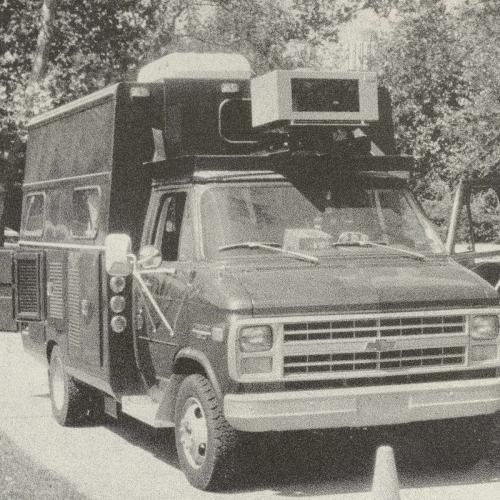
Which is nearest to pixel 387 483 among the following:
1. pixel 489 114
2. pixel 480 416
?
pixel 480 416

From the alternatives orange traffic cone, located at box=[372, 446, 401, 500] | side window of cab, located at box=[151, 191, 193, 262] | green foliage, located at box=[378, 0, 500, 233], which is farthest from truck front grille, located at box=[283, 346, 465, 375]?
green foliage, located at box=[378, 0, 500, 233]

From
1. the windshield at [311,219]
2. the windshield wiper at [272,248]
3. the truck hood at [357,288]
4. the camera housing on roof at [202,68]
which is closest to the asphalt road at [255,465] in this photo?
the truck hood at [357,288]

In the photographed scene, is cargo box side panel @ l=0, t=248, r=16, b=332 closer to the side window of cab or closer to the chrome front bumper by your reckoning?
the side window of cab

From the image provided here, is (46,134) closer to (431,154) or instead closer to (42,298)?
(42,298)

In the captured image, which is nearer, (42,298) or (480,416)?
(480,416)

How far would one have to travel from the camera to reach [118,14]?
27.5 meters

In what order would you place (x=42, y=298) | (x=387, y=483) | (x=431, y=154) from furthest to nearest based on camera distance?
(x=431, y=154), (x=42, y=298), (x=387, y=483)

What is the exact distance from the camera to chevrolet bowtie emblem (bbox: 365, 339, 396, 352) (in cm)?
755

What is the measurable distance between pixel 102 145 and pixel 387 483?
471cm

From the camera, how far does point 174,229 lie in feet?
28.7

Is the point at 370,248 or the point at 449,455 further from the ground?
the point at 370,248

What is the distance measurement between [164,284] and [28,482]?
5.73 ft

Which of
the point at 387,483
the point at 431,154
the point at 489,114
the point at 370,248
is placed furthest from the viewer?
the point at 431,154

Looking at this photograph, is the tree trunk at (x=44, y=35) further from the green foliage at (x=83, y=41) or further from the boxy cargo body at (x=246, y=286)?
the boxy cargo body at (x=246, y=286)
